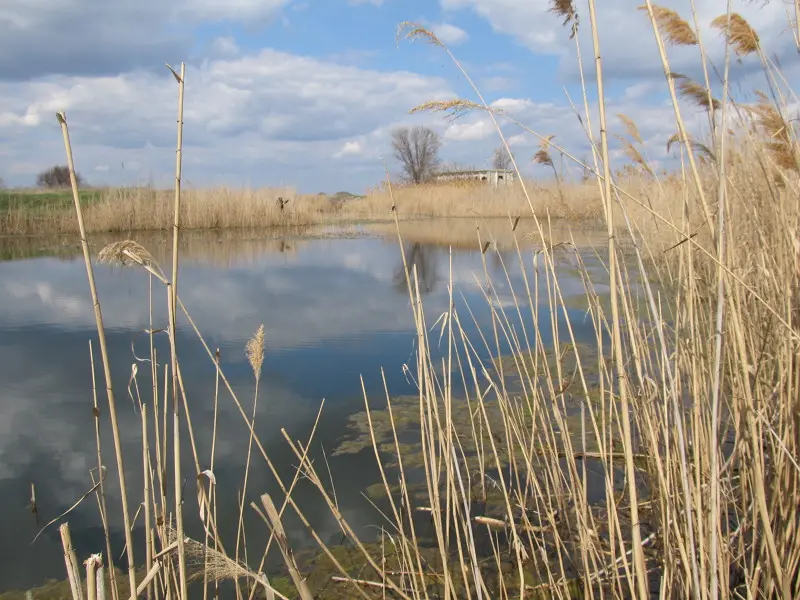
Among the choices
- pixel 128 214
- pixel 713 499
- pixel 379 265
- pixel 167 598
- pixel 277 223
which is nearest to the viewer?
pixel 713 499

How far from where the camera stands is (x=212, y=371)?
3533 mm

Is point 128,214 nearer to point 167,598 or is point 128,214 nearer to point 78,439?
point 78,439

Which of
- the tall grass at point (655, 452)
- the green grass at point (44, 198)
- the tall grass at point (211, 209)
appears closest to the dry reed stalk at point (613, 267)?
the tall grass at point (655, 452)

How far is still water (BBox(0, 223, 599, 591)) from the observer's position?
2.08m

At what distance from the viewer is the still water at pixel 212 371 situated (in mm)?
2085

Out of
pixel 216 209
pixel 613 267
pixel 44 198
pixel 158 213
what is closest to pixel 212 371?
pixel 613 267

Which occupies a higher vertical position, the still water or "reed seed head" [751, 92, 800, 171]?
"reed seed head" [751, 92, 800, 171]

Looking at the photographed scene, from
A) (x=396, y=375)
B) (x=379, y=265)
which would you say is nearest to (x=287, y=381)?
(x=396, y=375)

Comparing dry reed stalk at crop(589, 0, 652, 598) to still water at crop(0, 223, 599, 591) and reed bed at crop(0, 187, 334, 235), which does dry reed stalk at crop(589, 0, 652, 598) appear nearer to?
still water at crop(0, 223, 599, 591)

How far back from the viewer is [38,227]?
38.6ft

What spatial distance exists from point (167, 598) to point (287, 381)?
7.43 ft

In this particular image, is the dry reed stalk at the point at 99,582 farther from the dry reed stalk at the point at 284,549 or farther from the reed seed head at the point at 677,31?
the reed seed head at the point at 677,31

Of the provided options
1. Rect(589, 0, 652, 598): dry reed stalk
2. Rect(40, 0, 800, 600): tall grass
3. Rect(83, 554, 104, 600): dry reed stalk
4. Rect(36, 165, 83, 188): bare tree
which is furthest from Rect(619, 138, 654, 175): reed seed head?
Rect(36, 165, 83, 188): bare tree

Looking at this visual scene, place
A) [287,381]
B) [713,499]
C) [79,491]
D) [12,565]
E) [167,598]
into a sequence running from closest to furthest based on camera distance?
[713,499] < [167,598] < [12,565] < [79,491] < [287,381]
